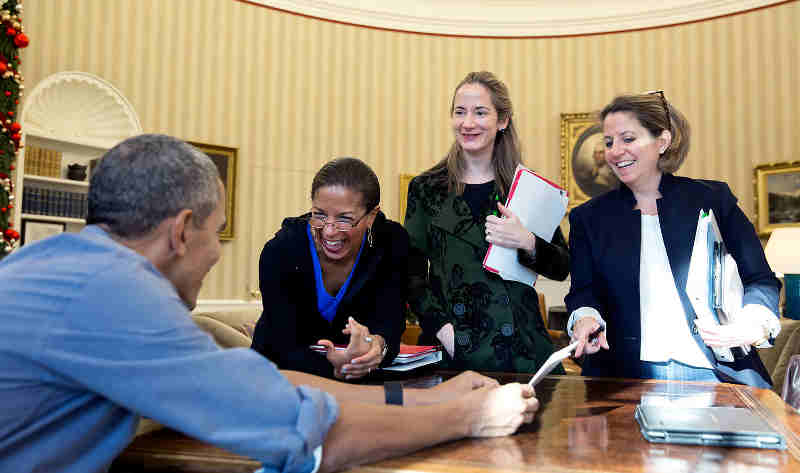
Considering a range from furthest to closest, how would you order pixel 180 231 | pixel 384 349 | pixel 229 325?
pixel 229 325
pixel 384 349
pixel 180 231

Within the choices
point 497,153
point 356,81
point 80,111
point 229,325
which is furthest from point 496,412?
point 356,81

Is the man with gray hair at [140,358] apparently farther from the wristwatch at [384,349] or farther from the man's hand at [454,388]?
the wristwatch at [384,349]

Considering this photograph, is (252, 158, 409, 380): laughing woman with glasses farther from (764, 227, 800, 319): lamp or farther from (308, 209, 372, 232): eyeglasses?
(764, 227, 800, 319): lamp

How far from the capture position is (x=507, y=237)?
201 cm

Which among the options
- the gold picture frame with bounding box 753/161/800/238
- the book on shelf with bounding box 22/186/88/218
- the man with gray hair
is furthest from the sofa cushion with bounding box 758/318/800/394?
the book on shelf with bounding box 22/186/88/218

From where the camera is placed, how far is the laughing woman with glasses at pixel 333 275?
1834 mm

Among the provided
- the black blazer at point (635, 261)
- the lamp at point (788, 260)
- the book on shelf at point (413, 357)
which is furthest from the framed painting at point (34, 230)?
the lamp at point (788, 260)

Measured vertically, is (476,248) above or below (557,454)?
above

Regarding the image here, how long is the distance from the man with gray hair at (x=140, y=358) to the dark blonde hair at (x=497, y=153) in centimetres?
126

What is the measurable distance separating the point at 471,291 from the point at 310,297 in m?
0.55

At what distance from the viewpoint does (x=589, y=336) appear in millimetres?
1870

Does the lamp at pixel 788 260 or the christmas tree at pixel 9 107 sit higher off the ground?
the christmas tree at pixel 9 107

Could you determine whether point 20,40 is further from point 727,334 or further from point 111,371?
point 727,334

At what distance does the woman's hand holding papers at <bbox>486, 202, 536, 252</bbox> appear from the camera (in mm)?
2008
